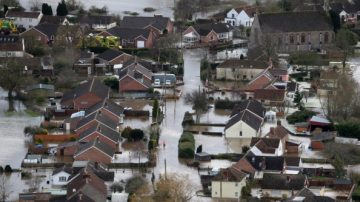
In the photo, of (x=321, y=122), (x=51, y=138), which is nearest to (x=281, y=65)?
(x=321, y=122)

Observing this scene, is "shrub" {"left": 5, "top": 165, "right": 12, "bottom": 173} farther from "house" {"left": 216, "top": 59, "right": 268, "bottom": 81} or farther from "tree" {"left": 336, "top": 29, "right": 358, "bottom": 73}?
"tree" {"left": 336, "top": 29, "right": 358, "bottom": 73}

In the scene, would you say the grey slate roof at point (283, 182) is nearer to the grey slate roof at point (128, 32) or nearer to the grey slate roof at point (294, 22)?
the grey slate roof at point (294, 22)

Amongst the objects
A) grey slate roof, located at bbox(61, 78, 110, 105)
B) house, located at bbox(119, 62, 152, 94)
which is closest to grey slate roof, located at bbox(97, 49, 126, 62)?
house, located at bbox(119, 62, 152, 94)

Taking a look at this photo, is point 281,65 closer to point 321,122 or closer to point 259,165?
point 321,122

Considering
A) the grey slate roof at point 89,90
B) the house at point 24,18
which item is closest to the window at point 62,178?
the grey slate roof at point 89,90

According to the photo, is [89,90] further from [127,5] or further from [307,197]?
[127,5]

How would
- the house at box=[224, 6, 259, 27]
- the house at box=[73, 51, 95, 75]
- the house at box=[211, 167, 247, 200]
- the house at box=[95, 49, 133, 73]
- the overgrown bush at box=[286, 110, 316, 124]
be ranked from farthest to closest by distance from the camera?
the house at box=[224, 6, 259, 27], the house at box=[95, 49, 133, 73], the house at box=[73, 51, 95, 75], the overgrown bush at box=[286, 110, 316, 124], the house at box=[211, 167, 247, 200]
